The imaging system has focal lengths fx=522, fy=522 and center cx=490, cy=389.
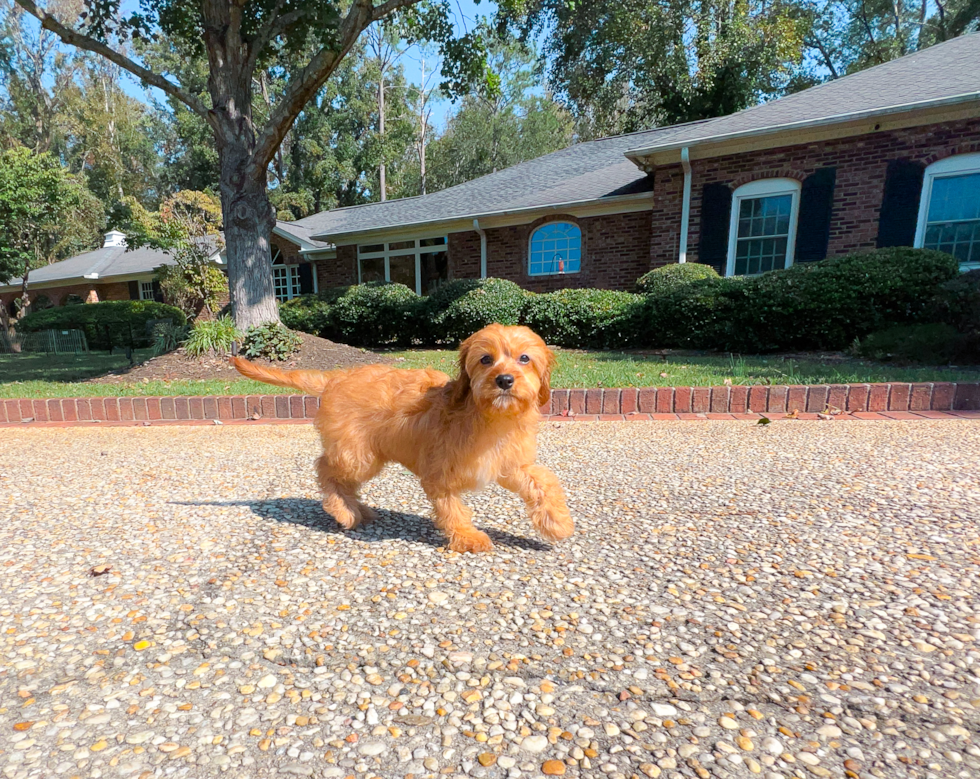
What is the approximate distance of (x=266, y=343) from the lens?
831 cm

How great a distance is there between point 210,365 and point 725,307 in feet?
28.3

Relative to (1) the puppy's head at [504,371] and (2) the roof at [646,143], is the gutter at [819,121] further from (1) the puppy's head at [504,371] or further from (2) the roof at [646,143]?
(1) the puppy's head at [504,371]

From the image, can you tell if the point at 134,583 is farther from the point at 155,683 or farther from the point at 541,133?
the point at 541,133

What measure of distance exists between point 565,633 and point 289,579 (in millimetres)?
1225

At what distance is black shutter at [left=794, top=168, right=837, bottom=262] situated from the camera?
11.4 meters

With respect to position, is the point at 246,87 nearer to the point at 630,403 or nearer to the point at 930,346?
the point at 630,403

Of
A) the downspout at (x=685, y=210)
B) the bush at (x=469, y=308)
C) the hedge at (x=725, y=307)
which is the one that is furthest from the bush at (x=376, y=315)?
the downspout at (x=685, y=210)

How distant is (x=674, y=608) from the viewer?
1.97 m

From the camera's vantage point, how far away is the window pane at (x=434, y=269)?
18.8m

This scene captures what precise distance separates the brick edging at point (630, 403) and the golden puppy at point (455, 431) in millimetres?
2094

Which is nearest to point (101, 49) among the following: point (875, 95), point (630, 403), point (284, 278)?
point (630, 403)

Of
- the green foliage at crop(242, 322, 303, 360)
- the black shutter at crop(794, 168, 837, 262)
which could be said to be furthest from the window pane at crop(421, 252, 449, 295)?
the black shutter at crop(794, 168, 837, 262)

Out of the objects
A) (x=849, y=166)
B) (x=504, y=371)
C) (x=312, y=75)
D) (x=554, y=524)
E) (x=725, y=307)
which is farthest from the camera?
(x=849, y=166)

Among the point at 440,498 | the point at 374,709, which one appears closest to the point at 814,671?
the point at 374,709
